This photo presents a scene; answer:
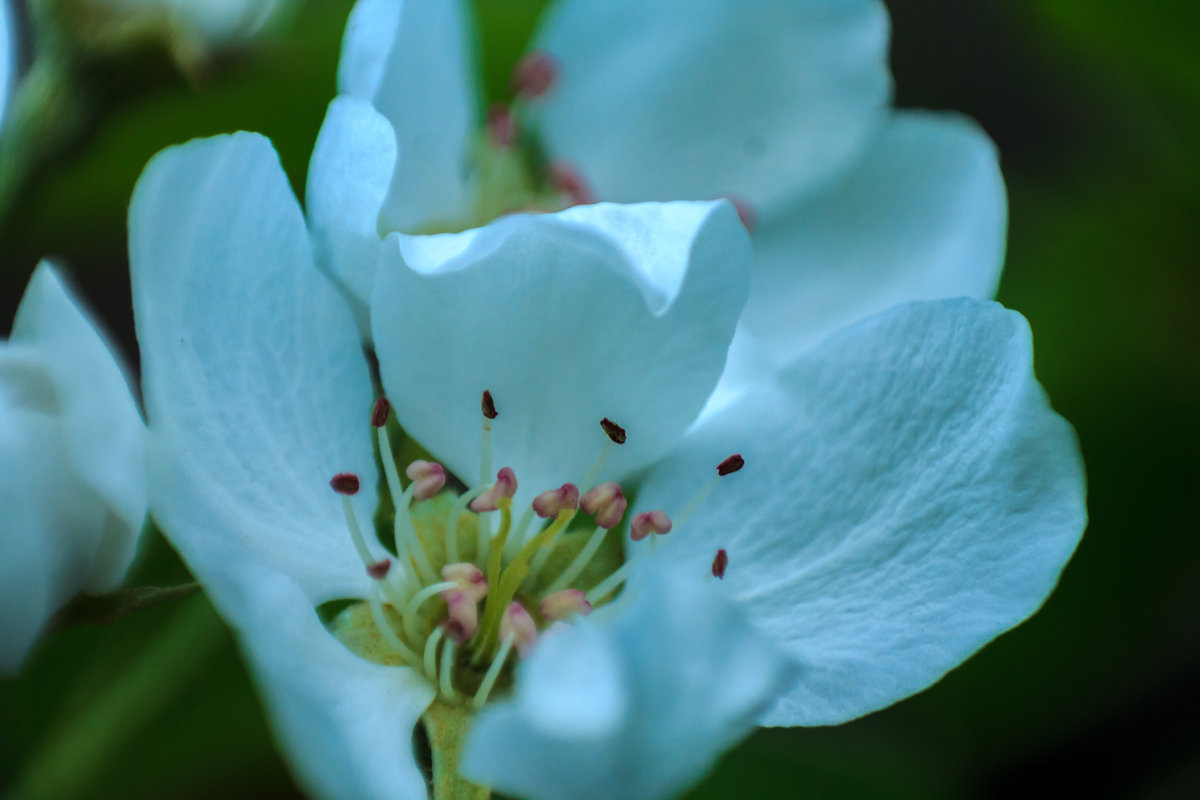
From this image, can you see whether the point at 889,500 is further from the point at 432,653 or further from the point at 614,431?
the point at 432,653

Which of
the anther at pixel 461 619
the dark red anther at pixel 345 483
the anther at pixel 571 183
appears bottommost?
the anther at pixel 461 619

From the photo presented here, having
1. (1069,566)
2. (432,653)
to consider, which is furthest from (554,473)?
(1069,566)

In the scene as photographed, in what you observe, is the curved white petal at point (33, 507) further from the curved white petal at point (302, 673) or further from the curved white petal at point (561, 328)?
the curved white petal at point (561, 328)

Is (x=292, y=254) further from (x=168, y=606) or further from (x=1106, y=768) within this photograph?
(x=1106, y=768)

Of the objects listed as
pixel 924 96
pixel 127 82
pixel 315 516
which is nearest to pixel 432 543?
pixel 315 516

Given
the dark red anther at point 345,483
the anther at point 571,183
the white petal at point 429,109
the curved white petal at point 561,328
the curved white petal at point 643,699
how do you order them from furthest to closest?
the anther at point 571,183 < the white petal at point 429,109 < the dark red anther at point 345,483 < the curved white petal at point 561,328 < the curved white petal at point 643,699

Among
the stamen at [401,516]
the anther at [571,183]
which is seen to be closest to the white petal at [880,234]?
the anther at [571,183]
